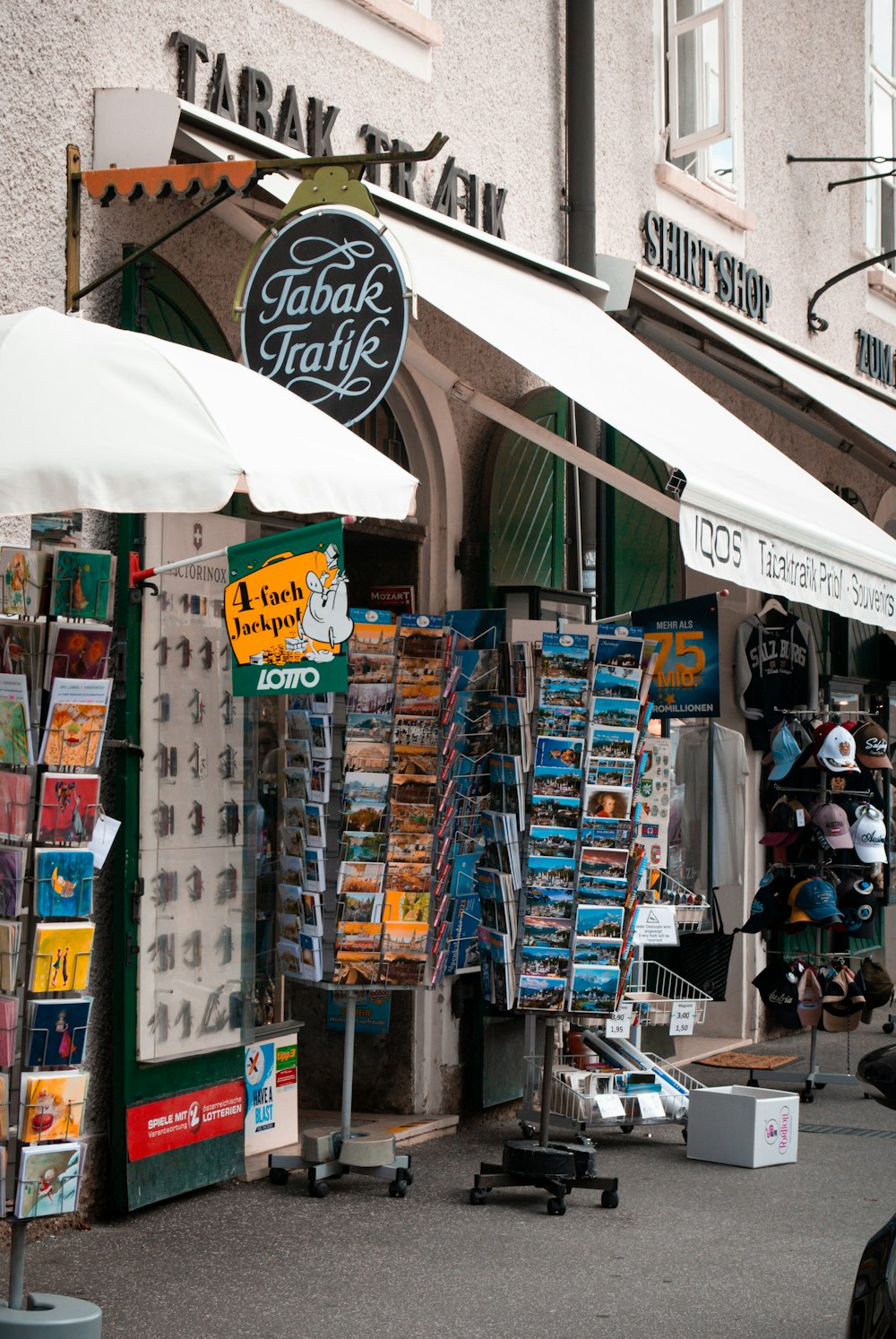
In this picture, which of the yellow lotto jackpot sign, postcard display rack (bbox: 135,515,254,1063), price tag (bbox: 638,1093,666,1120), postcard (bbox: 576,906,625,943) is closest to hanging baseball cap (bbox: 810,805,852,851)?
price tag (bbox: 638,1093,666,1120)

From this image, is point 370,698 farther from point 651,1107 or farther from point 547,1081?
point 651,1107

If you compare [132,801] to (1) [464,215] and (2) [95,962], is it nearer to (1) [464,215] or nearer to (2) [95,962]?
(2) [95,962]

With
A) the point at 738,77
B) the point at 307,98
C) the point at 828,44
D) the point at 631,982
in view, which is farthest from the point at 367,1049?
the point at 828,44

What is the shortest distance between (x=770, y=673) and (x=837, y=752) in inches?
42.1

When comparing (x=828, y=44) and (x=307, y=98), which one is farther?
(x=828, y=44)

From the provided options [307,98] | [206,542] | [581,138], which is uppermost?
[581,138]

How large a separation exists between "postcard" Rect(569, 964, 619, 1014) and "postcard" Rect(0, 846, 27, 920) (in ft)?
8.86

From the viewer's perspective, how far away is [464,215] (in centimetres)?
781

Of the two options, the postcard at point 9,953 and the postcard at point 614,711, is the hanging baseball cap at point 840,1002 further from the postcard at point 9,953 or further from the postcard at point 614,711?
the postcard at point 9,953

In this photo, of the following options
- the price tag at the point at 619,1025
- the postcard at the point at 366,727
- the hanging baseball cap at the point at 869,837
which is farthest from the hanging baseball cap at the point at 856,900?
the postcard at the point at 366,727

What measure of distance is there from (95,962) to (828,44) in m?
8.88

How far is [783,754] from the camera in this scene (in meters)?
9.77

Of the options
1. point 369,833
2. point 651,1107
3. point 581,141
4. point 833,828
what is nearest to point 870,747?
point 833,828

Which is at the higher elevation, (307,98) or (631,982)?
(307,98)
